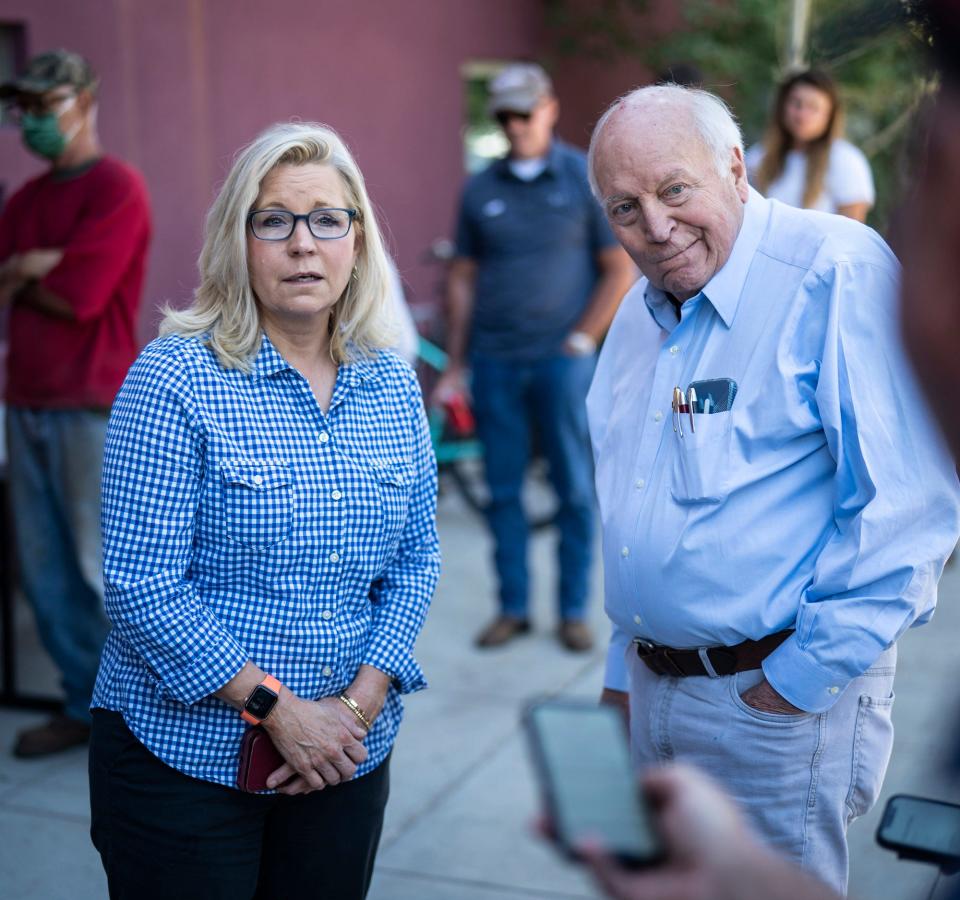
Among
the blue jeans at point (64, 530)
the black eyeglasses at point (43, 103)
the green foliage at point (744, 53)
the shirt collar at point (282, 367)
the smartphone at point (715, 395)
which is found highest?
the green foliage at point (744, 53)

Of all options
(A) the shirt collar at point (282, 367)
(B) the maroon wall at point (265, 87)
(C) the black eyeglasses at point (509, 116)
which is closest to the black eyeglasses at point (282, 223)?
(A) the shirt collar at point (282, 367)

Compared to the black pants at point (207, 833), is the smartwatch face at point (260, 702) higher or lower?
higher

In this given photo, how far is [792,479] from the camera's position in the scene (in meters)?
2.25

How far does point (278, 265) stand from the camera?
241 cm

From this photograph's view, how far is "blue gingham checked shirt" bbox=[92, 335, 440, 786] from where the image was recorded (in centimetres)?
218

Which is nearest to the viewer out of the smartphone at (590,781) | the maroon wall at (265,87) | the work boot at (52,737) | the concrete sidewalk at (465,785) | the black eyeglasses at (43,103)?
the smartphone at (590,781)

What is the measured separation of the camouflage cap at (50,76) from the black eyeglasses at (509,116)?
183 cm

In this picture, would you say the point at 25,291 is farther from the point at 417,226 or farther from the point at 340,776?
the point at 417,226

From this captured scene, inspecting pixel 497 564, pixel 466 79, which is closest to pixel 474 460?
pixel 466 79

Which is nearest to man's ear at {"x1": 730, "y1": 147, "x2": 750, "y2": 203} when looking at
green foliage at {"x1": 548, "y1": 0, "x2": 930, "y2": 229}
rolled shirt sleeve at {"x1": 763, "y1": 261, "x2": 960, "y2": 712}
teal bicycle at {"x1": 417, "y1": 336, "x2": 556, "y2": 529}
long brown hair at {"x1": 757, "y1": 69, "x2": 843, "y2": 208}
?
rolled shirt sleeve at {"x1": 763, "y1": 261, "x2": 960, "y2": 712}

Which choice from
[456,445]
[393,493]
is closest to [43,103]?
[393,493]

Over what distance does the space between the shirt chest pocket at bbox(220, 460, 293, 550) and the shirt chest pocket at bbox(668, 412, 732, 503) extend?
71 cm

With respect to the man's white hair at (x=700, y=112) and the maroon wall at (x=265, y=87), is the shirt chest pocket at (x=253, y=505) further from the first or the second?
the maroon wall at (x=265, y=87)

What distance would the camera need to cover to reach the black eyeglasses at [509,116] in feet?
17.7
